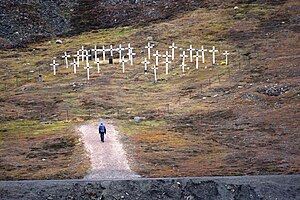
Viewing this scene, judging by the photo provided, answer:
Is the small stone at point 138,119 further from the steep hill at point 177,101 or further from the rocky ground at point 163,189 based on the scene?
the rocky ground at point 163,189

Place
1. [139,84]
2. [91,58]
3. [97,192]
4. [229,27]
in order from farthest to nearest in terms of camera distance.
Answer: [229,27] → [91,58] → [139,84] → [97,192]

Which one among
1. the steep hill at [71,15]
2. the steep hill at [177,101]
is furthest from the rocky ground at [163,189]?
the steep hill at [71,15]

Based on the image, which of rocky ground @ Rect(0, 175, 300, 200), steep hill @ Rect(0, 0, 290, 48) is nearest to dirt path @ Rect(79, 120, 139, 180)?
rocky ground @ Rect(0, 175, 300, 200)

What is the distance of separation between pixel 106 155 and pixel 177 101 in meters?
24.2

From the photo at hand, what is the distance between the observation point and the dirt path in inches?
1738

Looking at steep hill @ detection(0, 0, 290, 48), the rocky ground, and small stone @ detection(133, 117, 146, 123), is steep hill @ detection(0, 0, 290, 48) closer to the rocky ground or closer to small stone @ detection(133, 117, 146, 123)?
small stone @ detection(133, 117, 146, 123)

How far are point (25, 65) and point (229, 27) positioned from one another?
30.5 metres

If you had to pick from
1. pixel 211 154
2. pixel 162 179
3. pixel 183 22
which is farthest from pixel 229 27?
pixel 162 179

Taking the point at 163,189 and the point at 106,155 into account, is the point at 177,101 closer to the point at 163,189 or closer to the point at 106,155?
the point at 106,155

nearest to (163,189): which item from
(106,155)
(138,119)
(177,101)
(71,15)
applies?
(106,155)

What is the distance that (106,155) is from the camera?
48.8 m

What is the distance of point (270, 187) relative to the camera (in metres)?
41.1

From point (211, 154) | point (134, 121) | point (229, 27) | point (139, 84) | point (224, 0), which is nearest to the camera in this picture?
point (211, 154)

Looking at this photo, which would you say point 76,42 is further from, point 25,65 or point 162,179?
point 162,179
